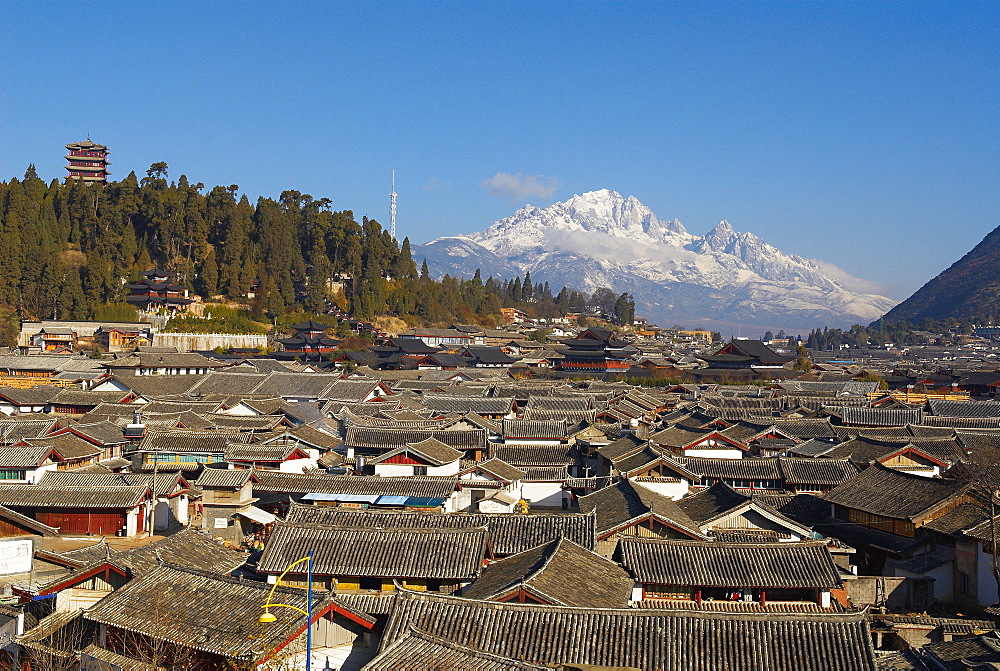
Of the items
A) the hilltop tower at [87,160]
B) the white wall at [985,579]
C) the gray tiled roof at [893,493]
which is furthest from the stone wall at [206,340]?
the white wall at [985,579]

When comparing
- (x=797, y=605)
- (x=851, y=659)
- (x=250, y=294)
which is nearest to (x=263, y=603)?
(x=851, y=659)

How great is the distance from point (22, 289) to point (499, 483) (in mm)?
65608

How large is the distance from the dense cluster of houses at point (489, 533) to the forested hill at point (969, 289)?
137 m

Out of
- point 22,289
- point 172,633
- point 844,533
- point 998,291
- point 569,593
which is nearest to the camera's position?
point 172,633

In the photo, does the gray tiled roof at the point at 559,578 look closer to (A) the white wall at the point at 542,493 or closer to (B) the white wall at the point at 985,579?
(B) the white wall at the point at 985,579

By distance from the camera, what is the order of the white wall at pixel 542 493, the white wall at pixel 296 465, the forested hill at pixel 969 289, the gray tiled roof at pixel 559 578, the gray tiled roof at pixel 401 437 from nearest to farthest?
1. the gray tiled roof at pixel 559 578
2. the white wall at pixel 542 493
3. the white wall at pixel 296 465
4. the gray tiled roof at pixel 401 437
5. the forested hill at pixel 969 289

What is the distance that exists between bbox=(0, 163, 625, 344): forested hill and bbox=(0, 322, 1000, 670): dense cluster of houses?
35567 millimetres

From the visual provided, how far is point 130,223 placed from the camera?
91750 millimetres

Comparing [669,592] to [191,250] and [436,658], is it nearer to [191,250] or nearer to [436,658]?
[436,658]

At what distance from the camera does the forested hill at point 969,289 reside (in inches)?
6732

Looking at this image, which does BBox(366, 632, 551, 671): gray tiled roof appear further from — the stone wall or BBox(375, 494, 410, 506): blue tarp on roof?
the stone wall

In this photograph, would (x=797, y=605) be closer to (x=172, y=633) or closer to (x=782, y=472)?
(x=172, y=633)

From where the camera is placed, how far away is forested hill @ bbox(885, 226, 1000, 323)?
17100cm

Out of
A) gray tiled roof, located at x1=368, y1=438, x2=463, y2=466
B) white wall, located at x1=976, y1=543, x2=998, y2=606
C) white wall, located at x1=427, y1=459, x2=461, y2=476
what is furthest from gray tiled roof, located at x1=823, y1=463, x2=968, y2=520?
gray tiled roof, located at x1=368, y1=438, x2=463, y2=466
